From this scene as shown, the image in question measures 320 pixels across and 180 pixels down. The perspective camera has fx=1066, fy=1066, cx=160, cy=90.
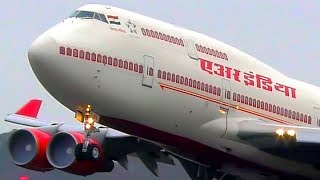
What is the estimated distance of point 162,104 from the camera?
24.4m

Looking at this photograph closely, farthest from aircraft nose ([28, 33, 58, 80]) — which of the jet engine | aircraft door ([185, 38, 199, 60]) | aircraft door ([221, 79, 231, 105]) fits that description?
aircraft door ([221, 79, 231, 105])

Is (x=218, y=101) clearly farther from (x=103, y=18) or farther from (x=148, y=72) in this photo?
(x=103, y=18)

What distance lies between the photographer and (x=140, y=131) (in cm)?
2484

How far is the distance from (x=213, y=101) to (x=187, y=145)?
4.01ft

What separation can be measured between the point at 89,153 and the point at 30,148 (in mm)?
3200

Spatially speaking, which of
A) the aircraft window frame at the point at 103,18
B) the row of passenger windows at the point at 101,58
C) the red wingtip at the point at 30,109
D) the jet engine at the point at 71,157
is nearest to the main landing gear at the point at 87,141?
the jet engine at the point at 71,157

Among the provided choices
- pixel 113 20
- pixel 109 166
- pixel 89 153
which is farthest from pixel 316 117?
pixel 113 20

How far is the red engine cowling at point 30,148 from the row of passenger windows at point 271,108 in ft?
17.7

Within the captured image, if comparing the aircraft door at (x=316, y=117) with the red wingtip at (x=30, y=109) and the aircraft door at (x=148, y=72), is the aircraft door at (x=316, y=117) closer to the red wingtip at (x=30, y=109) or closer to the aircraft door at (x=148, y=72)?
the aircraft door at (x=148, y=72)

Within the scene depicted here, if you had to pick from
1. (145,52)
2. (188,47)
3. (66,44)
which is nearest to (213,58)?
(188,47)

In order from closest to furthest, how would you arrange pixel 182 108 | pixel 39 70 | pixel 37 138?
pixel 39 70 → pixel 182 108 → pixel 37 138

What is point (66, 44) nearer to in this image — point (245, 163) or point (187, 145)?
point (187, 145)

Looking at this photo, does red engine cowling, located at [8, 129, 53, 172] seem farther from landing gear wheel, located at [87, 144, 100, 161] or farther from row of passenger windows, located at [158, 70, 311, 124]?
row of passenger windows, located at [158, 70, 311, 124]

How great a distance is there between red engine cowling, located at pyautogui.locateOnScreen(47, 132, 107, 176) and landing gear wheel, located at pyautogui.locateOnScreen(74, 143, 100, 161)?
81cm
